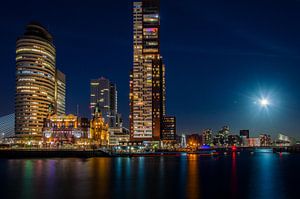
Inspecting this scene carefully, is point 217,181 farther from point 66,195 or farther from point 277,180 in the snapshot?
point 66,195

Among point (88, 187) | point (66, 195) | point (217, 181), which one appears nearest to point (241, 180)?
point (217, 181)

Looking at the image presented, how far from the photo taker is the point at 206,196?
59.8 meters

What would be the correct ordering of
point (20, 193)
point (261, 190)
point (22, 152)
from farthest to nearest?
point (22, 152) < point (261, 190) < point (20, 193)

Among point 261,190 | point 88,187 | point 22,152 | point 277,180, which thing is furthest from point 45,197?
point 22,152

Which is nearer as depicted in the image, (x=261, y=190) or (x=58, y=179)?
(x=261, y=190)

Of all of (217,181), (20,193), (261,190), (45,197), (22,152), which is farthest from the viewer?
(22,152)

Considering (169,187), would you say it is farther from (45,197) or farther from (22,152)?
(22,152)

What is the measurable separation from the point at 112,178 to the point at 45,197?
25.5 m

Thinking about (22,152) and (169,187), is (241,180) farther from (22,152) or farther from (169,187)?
(22,152)

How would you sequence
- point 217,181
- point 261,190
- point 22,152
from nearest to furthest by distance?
point 261,190 → point 217,181 → point 22,152

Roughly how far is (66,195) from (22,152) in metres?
149

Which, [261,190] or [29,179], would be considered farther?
[29,179]

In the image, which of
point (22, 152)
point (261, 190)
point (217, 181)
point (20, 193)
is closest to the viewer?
point (20, 193)

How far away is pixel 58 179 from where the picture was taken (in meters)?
80.8
